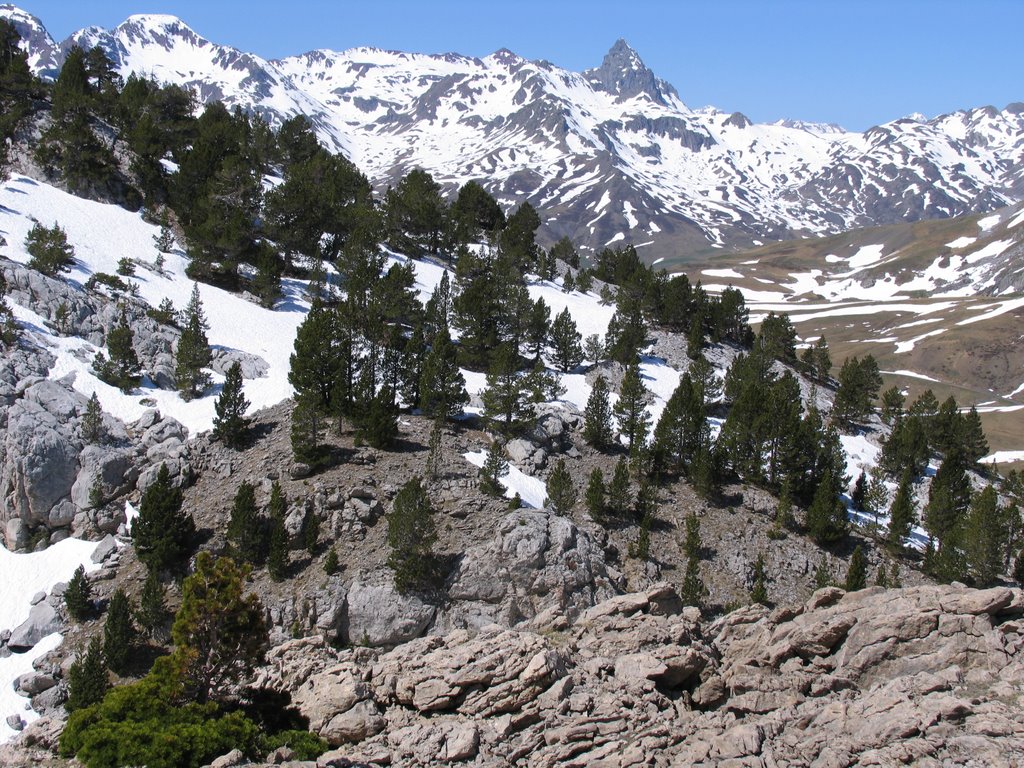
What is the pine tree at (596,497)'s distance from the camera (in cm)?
4688

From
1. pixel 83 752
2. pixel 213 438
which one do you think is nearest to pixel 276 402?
pixel 213 438

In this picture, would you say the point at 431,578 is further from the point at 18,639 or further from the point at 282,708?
the point at 18,639

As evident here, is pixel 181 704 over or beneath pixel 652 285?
beneath

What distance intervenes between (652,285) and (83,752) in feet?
229

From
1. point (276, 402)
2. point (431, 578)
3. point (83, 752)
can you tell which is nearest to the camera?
point (83, 752)

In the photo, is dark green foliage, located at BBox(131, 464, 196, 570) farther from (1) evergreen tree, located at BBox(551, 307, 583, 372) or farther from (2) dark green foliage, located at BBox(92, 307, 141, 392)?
(1) evergreen tree, located at BBox(551, 307, 583, 372)

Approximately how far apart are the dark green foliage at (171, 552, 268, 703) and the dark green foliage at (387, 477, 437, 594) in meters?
12.1

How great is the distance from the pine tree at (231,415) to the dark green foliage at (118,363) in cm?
745

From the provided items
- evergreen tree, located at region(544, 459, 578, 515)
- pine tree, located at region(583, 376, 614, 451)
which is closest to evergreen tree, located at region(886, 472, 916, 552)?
pine tree, located at region(583, 376, 614, 451)

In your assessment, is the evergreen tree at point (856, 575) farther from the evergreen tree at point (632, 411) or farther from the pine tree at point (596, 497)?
the evergreen tree at point (632, 411)

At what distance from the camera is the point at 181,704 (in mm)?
23375

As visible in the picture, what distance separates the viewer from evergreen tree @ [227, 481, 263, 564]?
3822 centimetres

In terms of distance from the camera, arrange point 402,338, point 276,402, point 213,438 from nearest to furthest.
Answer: point 213,438
point 276,402
point 402,338

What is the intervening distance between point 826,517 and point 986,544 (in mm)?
9571
